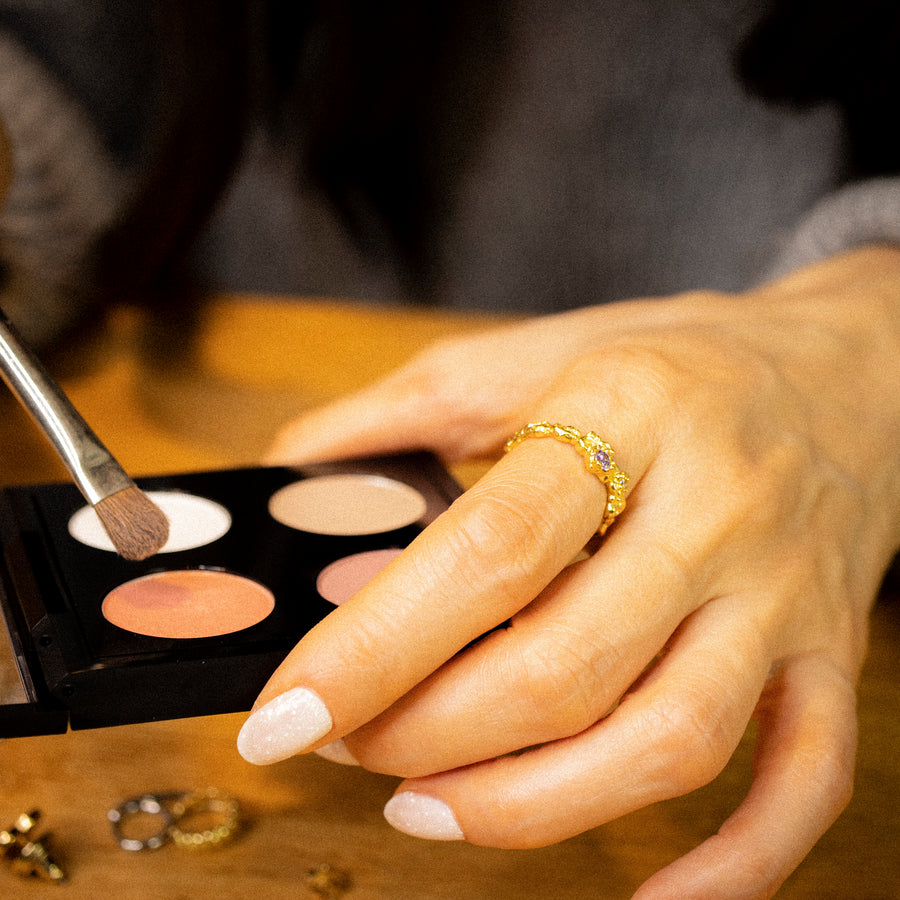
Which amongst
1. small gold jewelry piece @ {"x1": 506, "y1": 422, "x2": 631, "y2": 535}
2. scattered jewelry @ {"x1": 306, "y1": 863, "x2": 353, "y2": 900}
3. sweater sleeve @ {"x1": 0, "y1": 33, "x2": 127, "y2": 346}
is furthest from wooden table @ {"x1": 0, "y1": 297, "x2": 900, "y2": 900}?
sweater sleeve @ {"x1": 0, "y1": 33, "x2": 127, "y2": 346}

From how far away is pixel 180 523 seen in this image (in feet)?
1.33

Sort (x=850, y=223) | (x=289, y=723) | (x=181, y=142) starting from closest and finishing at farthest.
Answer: (x=289, y=723) → (x=850, y=223) → (x=181, y=142)

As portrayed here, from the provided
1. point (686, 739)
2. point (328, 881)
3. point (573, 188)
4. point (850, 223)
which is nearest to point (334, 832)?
point (328, 881)

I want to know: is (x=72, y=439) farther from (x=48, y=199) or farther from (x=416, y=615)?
(x=48, y=199)

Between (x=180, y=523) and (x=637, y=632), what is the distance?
20 cm

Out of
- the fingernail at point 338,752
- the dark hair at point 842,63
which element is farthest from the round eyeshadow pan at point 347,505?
the dark hair at point 842,63

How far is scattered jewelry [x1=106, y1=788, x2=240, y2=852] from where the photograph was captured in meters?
0.33

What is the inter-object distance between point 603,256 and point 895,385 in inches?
17.9

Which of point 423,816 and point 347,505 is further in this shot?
point 347,505

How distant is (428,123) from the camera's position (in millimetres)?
844

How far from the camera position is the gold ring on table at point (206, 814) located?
33 centimetres

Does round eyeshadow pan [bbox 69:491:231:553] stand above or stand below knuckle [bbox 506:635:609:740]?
above

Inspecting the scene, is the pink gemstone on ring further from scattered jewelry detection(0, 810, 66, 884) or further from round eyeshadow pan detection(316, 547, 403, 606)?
scattered jewelry detection(0, 810, 66, 884)

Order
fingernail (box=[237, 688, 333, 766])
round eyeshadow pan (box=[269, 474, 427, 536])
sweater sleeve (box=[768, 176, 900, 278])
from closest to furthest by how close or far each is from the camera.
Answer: fingernail (box=[237, 688, 333, 766]) → round eyeshadow pan (box=[269, 474, 427, 536]) → sweater sleeve (box=[768, 176, 900, 278])
